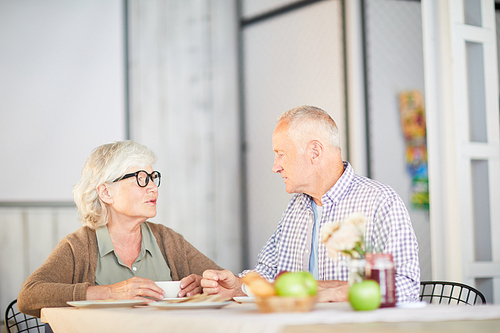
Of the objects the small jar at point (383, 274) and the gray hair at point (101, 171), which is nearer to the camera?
the small jar at point (383, 274)

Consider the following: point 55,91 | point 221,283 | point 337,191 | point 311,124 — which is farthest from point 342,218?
point 55,91

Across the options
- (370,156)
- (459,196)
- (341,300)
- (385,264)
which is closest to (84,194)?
(341,300)

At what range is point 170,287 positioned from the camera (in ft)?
6.12

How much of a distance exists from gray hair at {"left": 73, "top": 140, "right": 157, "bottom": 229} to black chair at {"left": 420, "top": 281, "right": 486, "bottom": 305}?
3.98 ft

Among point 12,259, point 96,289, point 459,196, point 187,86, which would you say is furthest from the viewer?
point 187,86

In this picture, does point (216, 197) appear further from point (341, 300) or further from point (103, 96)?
point (341, 300)

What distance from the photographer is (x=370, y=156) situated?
4.11 m

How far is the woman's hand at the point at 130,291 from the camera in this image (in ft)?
5.80

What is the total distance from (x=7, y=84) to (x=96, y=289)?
2.36m

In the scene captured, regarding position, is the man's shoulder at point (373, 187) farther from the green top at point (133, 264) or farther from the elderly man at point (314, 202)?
the green top at point (133, 264)

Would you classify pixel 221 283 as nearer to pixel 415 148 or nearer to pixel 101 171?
pixel 101 171

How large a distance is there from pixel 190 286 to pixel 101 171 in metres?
0.65

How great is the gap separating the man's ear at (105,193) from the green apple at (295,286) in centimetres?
122

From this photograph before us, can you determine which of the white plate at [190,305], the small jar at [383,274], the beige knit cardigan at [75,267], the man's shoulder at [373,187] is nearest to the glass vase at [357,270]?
the small jar at [383,274]
